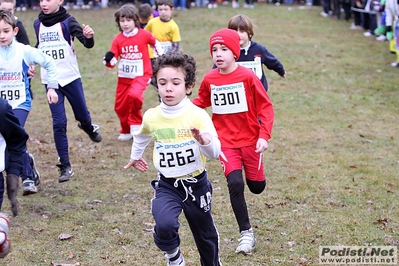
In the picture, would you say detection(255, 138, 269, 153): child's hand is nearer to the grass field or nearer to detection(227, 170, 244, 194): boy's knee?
detection(227, 170, 244, 194): boy's knee

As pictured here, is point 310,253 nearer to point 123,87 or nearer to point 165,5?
point 123,87

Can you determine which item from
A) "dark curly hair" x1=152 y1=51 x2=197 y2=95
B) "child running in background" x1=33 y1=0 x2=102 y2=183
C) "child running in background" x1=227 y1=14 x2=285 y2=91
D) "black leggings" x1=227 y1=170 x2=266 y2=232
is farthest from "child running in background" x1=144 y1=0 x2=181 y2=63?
"dark curly hair" x1=152 y1=51 x2=197 y2=95

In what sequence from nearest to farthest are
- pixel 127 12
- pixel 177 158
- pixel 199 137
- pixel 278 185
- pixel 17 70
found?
pixel 199 137
pixel 177 158
pixel 17 70
pixel 278 185
pixel 127 12

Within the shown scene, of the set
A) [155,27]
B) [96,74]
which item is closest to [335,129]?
[155,27]

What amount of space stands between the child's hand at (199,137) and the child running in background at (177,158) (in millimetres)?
164

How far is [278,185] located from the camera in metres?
7.96

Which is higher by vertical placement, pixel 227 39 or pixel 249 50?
pixel 227 39

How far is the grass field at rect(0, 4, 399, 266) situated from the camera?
6.02m

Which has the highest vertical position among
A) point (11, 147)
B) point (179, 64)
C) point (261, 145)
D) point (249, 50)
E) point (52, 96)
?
point (179, 64)

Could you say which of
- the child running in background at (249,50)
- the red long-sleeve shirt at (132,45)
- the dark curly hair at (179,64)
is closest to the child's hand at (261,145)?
the dark curly hair at (179,64)

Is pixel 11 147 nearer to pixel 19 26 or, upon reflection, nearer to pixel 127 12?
pixel 19 26

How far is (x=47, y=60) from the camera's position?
6586mm

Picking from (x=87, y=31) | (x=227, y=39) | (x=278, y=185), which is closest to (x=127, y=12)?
(x=87, y=31)

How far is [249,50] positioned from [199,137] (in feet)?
8.53
